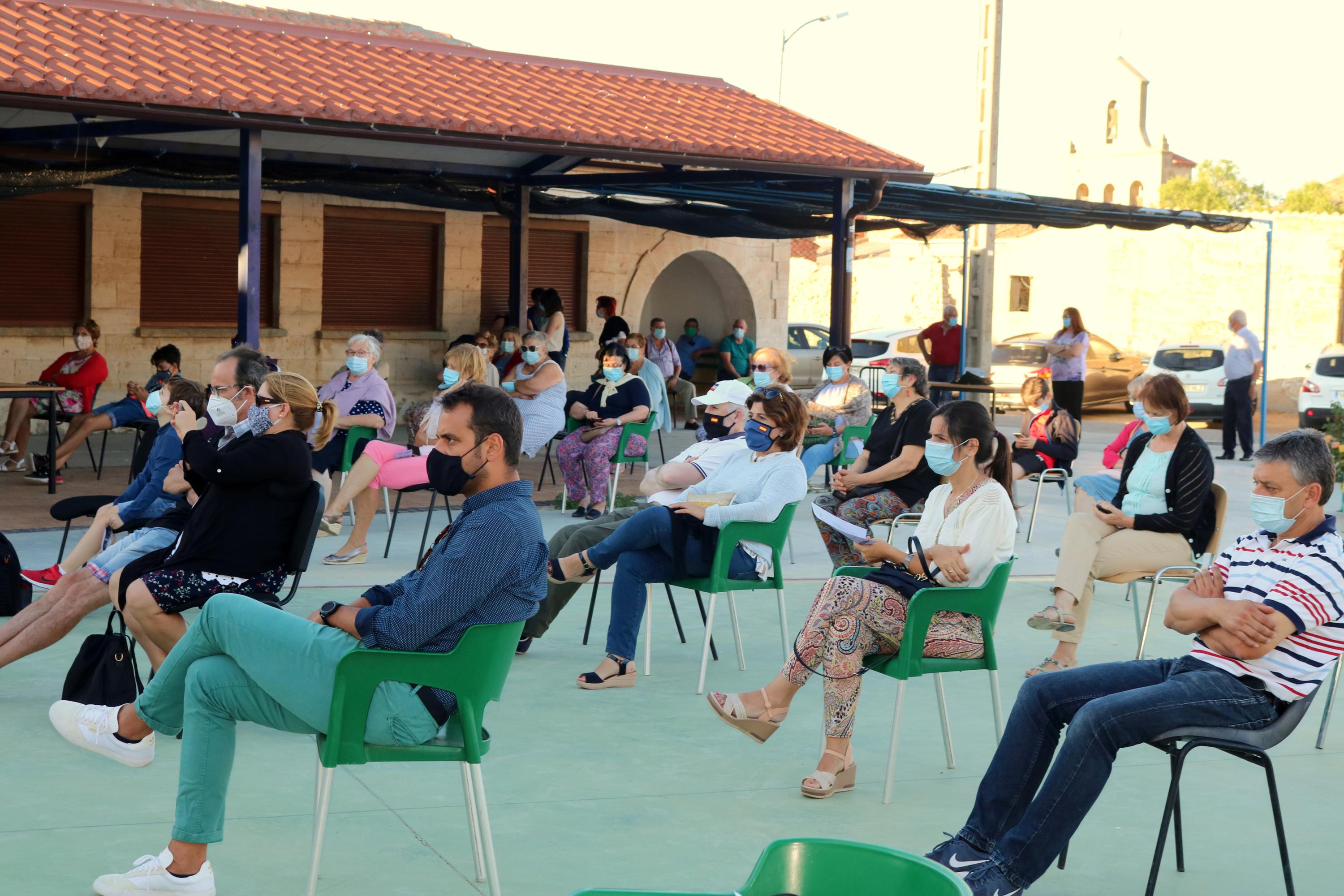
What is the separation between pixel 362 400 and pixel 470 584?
5.59 m

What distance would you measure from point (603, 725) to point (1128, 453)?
276cm

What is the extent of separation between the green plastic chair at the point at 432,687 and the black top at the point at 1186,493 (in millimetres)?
3345

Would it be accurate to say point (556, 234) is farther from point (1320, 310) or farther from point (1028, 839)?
point (1320, 310)

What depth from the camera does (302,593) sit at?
7.11 m

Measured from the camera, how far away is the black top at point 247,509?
4473 mm

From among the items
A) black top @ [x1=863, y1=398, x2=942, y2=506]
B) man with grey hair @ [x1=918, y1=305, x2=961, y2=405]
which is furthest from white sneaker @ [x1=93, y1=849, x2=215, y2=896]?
man with grey hair @ [x1=918, y1=305, x2=961, y2=405]

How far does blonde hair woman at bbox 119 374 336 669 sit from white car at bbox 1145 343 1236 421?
60.4 feet

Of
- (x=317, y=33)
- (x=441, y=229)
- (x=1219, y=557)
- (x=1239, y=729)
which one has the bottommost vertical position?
(x=1239, y=729)

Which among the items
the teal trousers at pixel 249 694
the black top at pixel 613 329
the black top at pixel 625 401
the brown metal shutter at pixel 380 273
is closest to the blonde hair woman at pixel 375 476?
the black top at pixel 625 401

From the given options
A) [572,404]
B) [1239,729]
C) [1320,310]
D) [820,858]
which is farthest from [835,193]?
[1320,310]

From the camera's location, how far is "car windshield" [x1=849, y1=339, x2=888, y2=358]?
22.6 m

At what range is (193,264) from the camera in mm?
15102

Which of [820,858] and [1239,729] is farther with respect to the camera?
[1239,729]

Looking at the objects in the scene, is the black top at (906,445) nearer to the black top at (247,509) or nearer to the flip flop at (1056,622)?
the flip flop at (1056,622)
